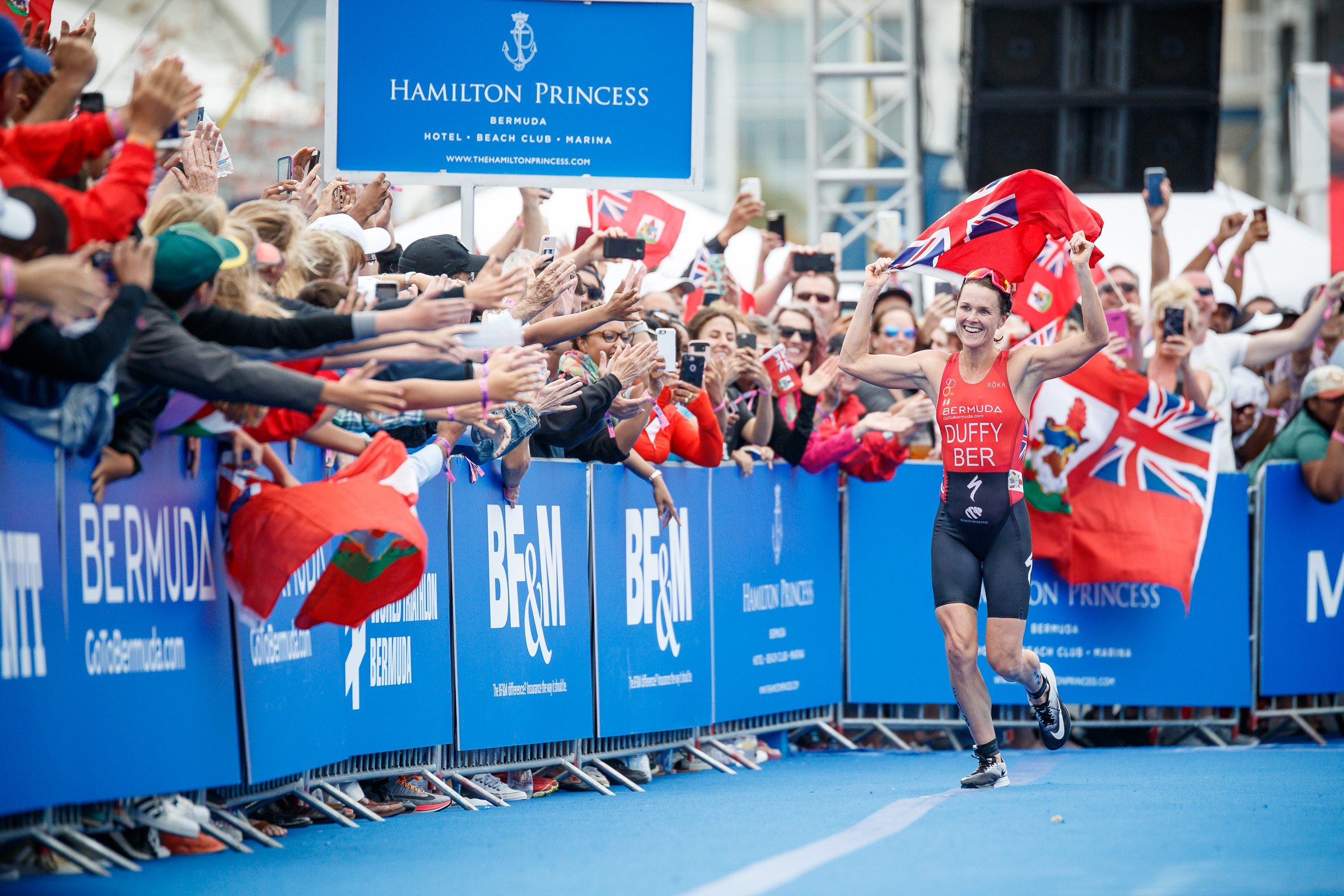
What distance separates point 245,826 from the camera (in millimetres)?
6191

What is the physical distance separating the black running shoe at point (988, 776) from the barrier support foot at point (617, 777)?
1.59 m

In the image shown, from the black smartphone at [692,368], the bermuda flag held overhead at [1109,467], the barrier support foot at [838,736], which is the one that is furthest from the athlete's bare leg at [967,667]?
the bermuda flag held overhead at [1109,467]

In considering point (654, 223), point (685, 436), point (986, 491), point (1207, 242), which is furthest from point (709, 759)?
point (1207, 242)

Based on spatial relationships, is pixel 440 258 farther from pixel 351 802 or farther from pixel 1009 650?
pixel 1009 650

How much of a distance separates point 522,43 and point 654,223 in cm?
307

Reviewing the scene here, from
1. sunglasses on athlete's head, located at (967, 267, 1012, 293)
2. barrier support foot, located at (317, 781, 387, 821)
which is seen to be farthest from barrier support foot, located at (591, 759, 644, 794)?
sunglasses on athlete's head, located at (967, 267, 1012, 293)

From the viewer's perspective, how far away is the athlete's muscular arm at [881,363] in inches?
349

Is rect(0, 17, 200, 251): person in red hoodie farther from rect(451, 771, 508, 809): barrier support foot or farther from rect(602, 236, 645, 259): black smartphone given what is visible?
rect(451, 771, 508, 809): barrier support foot

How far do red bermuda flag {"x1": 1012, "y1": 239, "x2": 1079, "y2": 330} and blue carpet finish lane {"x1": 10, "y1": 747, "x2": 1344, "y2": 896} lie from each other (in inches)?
133

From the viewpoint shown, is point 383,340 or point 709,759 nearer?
point 383,340

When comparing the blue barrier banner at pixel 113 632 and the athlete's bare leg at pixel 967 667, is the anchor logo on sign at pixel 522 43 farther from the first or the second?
the athlete's bare leg at pixel 967 667

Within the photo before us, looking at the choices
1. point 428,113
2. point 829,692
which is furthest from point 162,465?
point 829,692

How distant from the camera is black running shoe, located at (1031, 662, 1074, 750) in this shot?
886cm

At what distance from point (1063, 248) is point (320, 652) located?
614 centimetres
